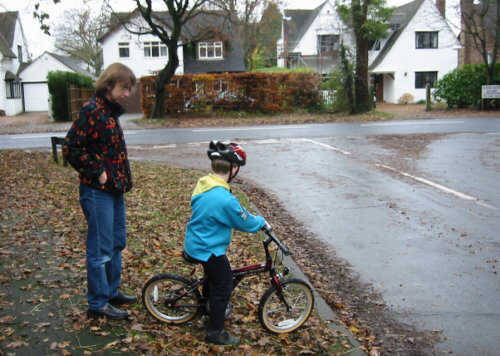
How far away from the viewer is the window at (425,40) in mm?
46422

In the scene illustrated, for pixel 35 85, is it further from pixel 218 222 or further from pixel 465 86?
pixel 218 222

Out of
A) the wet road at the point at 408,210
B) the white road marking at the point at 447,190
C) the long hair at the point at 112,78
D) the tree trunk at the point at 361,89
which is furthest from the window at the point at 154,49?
the long hair at the point at 112,78

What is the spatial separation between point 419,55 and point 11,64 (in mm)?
35813

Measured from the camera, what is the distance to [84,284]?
214 inches

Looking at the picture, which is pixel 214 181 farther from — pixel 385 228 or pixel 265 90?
pixel 265 90

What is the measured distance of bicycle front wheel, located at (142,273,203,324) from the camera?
4480mm

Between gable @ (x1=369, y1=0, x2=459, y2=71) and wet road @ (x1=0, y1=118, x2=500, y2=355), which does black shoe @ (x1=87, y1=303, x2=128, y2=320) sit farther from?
gable @ (x1=369, y1=0, x2=459, y2=71)

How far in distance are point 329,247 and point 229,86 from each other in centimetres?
2495

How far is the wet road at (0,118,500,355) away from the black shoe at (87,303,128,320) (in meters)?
2.54

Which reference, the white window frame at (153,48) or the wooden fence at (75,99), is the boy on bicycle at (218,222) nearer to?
the wooden fence at (75,99)

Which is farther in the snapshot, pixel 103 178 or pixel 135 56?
pixel 135 56

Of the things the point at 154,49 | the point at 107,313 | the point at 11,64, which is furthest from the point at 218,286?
the point at 11,64

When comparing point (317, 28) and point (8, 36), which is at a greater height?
point (317, 28)

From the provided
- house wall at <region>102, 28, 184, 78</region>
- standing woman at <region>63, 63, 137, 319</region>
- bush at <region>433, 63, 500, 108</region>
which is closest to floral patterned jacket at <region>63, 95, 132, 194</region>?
standing woman at <region>63, 63, 137, 319</region>
